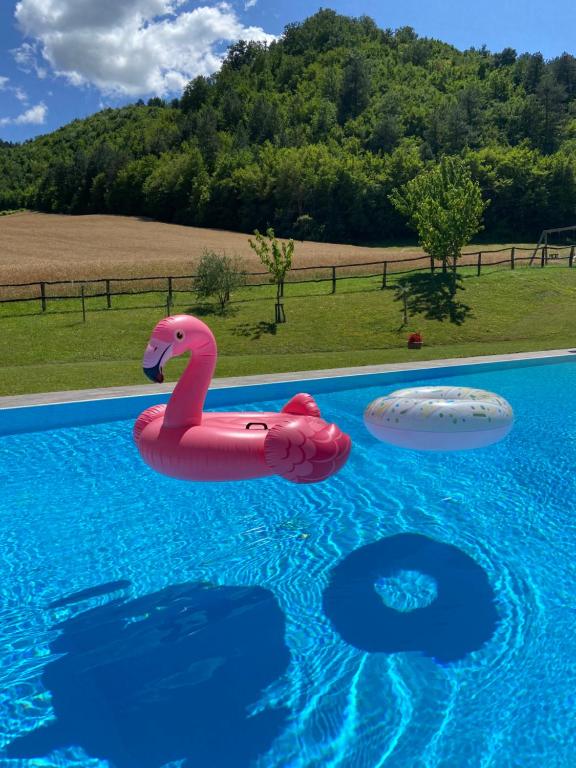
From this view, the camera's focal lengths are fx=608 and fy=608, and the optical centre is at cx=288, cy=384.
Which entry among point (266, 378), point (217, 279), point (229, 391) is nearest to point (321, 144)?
point (217, 279)

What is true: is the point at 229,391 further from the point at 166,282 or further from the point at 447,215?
the point at 166,282

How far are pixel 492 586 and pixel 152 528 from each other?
11.7 ft

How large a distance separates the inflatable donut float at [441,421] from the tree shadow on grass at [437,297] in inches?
604

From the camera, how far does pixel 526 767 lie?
3418 millimetres

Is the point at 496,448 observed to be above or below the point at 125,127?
below

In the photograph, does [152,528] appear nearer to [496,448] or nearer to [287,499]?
[287,499]

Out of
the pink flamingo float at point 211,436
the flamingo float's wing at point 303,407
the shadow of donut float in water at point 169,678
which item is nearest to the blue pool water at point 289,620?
the shadow of donut float in water at point 169,678

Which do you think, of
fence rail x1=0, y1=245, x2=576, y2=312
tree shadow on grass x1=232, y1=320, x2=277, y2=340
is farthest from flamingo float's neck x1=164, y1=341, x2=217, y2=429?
fence rail x1=0, y1=245, x2=576, y2=312

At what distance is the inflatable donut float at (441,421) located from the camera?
232 inches

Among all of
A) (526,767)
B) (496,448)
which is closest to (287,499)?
(496,448)

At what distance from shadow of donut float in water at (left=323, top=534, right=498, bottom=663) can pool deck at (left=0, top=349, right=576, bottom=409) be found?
6.80m

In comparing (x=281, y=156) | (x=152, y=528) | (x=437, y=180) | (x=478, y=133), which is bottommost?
(x=152, y=528)

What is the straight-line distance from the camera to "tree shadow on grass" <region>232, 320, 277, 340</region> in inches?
793

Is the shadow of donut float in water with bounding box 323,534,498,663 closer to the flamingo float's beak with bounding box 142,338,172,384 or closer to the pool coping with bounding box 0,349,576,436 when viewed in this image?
the flamingo float's beak with bounding box 142,338,172,384
